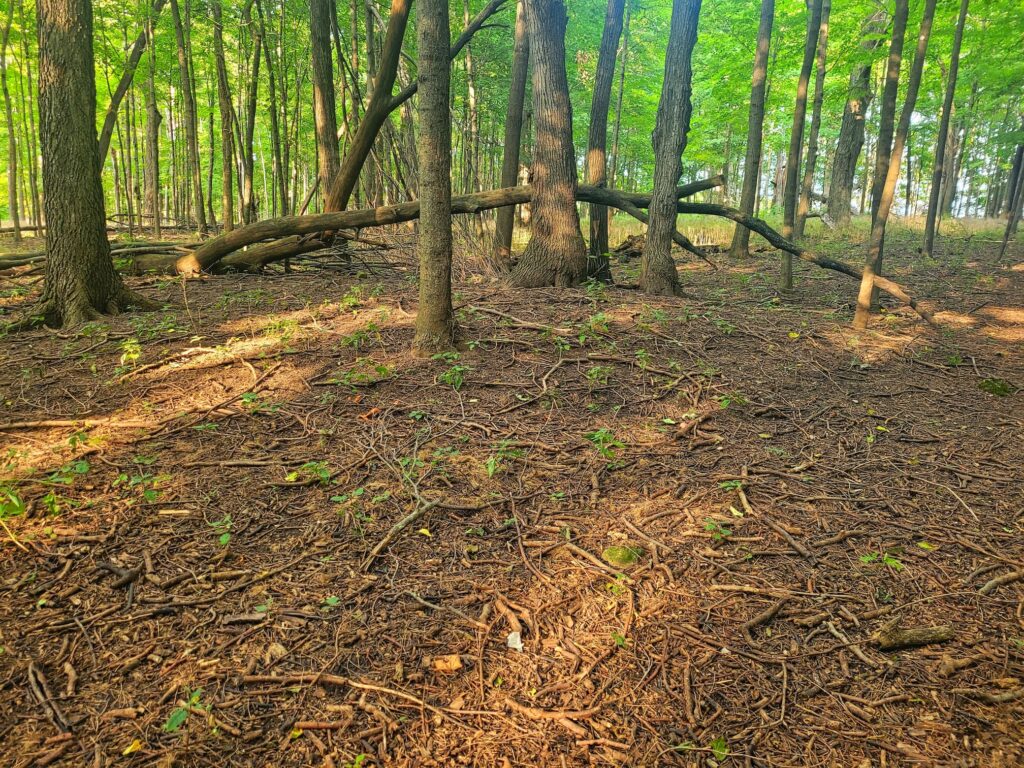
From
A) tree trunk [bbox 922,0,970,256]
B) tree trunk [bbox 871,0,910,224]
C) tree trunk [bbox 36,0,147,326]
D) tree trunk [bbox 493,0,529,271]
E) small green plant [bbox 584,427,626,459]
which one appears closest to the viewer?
small green plant [bbox 584,427,626,459]

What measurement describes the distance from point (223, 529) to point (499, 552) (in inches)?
58.4

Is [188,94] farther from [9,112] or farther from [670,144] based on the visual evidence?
[670,144]

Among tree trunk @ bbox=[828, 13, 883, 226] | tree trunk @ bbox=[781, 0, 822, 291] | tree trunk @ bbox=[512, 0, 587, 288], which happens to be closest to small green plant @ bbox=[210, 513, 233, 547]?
tree trunk @ bbox=[512, 0, 587, 288]

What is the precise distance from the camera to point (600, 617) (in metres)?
2.56

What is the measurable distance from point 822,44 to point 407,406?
12.0 m

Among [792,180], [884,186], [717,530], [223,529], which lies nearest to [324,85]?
[792,180]

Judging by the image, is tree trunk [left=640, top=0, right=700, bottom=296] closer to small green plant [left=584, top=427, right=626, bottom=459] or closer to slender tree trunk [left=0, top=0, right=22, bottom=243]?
small green plant [left=584, top=427, right=626, bottom=459]

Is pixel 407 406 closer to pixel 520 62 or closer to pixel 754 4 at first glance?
pixel 520 62

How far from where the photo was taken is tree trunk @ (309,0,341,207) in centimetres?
899

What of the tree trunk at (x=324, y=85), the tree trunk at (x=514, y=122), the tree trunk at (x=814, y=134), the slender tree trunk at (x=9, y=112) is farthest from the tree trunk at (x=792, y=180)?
the slender tree trunk at (x=9, y=112)

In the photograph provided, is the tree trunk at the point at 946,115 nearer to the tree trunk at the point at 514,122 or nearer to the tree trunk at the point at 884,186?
the tree trunk at the point at 884,186

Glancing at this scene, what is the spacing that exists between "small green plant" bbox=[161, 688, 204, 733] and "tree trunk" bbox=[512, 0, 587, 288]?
19.4 feet

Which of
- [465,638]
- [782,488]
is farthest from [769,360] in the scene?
[465,638]

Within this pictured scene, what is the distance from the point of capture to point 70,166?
5.73 meters
